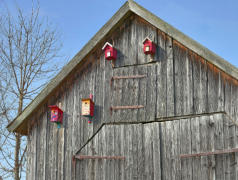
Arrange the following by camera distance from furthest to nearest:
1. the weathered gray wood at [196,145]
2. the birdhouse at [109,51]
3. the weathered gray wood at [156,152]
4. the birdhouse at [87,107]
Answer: the birdhouse at [109,51] < the birdhouse at [87,107] < the weathered gray wood at [156,152] < the weathered gray wood at [196,145]

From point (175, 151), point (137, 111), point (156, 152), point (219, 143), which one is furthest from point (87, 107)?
point (219, 143)

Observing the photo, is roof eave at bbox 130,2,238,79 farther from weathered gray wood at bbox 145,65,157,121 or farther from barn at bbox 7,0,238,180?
weathered gray wood at bbox 145,65,157,121

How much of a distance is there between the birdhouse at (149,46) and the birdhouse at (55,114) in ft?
9.27

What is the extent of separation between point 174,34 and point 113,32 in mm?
1843

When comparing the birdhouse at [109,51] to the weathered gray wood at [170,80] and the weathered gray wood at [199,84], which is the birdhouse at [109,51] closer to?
the weathered gray wood at [170,80]

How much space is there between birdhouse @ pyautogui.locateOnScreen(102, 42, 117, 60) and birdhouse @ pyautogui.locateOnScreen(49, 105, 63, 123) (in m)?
1.93

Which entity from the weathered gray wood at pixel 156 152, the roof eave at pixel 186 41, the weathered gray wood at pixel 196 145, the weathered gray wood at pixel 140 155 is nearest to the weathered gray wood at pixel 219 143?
the weathered gray wood at pixel 196 145

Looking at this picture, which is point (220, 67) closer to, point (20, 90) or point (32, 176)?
point (32, 176)

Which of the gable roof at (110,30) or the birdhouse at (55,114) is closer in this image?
the gable roof at (110,30)

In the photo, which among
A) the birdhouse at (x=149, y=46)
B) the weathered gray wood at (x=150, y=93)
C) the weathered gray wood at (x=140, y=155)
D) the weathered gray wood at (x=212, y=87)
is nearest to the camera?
the weathered gray wood at (x=212, y=87)

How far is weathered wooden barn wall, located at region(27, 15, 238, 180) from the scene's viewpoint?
798cm

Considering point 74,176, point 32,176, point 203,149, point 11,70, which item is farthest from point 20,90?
point 203,149

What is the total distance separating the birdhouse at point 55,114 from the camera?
9.52 m

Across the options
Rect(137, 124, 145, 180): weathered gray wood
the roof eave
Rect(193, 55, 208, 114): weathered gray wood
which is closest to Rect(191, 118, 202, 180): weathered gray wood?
Rect(193, 55, 208, 114): weathered gray wood
